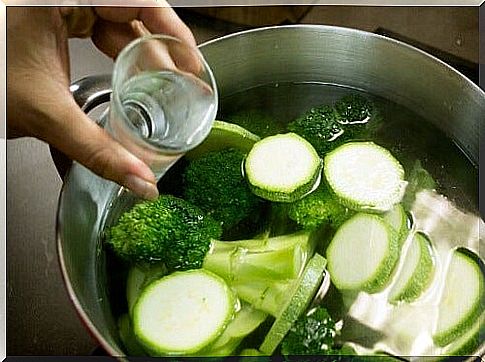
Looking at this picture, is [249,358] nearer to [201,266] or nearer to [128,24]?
[201,266]

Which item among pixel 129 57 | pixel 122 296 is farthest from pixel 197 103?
pixel 122 296

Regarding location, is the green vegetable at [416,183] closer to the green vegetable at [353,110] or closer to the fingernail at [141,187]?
the green vegetable at [353,110]

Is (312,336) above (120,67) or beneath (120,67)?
beneath

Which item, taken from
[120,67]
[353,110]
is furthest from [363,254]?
[120,67]

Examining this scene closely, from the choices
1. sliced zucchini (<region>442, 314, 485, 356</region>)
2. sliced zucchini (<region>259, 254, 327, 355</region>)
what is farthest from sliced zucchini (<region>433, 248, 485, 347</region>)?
sliced zucchini (<region>259, 254, 327, 355</region>)

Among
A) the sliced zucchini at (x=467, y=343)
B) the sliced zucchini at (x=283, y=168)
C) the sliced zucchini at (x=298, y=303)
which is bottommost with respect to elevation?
the sliced zucchini at (x=467, y=343)

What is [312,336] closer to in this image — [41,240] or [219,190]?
[219,190]

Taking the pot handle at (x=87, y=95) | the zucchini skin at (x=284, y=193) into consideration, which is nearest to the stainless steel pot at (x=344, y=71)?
the pot handle at (x=87, y=95)
